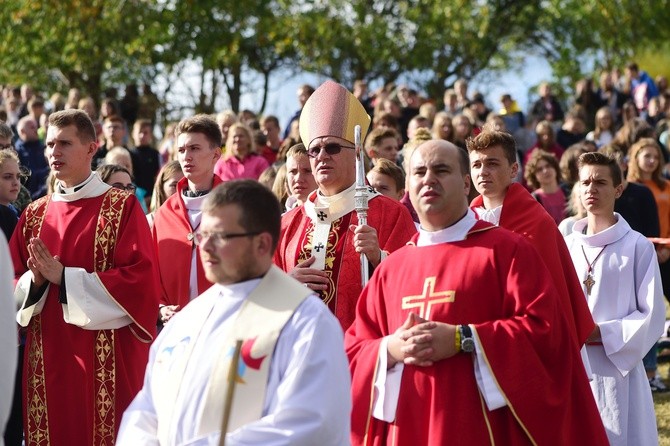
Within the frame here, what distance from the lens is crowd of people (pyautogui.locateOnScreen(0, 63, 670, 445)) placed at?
15.2ft

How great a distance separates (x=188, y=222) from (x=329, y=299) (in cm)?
150

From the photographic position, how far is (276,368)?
15.2ft

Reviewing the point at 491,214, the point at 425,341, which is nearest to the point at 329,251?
the point at 491,214

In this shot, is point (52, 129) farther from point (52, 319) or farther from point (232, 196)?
point (232, 196)

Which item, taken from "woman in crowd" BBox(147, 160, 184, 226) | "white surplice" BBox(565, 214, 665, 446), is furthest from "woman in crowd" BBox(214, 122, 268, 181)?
"white surplice" BBox(565, 214, 665, 446)

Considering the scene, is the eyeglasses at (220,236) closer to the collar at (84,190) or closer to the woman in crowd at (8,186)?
the collar at (84,190)

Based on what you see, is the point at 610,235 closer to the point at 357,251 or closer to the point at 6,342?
the point at 357,251

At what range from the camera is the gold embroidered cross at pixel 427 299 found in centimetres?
556

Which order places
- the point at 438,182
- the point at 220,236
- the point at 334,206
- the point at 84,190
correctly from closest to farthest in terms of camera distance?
the point at 220,236, the point at 438,182, the point at 334,206, the point at 84,190

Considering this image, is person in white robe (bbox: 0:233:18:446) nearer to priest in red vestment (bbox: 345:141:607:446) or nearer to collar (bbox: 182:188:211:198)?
priest in red vestment (bbox: 345:141:607:446)

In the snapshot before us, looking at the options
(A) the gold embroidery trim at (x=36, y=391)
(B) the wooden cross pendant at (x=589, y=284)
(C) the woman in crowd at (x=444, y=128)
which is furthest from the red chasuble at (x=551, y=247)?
(C) the woman in crowd at (x=444, y=128)

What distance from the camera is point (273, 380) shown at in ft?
15.1

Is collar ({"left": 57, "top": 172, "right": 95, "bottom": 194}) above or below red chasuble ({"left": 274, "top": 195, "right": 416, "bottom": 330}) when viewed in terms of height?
above

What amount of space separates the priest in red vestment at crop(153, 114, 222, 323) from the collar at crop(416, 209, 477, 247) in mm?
2501
